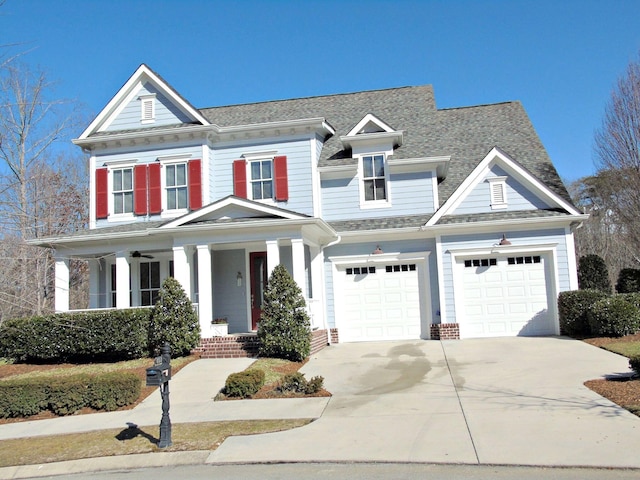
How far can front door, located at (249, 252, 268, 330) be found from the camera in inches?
712

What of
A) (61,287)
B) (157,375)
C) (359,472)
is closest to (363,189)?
(61,287)

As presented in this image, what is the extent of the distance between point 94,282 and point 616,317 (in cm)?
1593

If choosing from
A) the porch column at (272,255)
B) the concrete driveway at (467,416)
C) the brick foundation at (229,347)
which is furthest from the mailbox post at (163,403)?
the porch column at (272,255)

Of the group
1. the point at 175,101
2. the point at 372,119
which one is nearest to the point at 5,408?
the point at 175,101

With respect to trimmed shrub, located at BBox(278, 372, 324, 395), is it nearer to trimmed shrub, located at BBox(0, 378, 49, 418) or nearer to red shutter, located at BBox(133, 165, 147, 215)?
trimmed shrub, located at BBox(0, 378, 49, 418)

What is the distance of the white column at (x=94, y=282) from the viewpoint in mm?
19048

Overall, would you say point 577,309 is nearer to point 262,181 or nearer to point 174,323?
point 262,181

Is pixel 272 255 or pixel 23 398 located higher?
pixel 272 255

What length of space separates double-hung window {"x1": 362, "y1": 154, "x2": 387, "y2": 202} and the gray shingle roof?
674 millimetres

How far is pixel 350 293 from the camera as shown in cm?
1828

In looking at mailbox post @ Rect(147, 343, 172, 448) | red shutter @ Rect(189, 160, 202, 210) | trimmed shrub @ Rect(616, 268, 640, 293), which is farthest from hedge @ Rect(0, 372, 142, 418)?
trimmed shrub @ Rect(616, 268, 640, 293)

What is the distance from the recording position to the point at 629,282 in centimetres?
2056

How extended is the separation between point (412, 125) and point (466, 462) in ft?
53.5

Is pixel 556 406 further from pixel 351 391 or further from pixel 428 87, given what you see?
pixel 428 87
